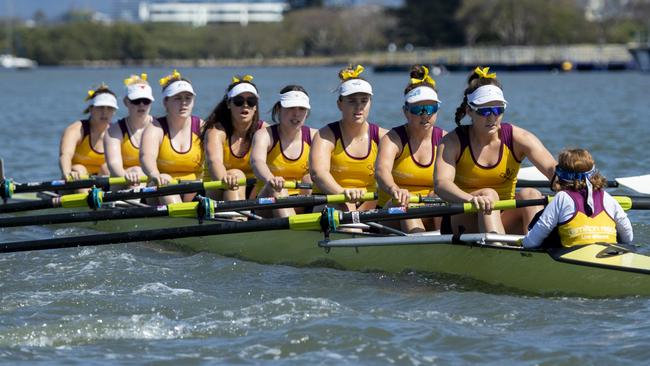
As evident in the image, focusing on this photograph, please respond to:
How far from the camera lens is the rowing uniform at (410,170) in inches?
371

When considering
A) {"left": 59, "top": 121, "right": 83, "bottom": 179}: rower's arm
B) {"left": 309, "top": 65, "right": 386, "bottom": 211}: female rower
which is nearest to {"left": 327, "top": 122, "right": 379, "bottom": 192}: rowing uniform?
A: {"left": 309, "top": 65, "right": 386, "bottom": 211}: female rower

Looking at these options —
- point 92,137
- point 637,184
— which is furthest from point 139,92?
point 637,184

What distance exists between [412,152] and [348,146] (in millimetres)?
637

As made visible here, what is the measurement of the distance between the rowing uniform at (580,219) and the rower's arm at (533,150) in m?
0.80

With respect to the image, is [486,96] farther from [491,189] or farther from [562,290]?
[562,290]

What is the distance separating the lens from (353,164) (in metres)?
9.87

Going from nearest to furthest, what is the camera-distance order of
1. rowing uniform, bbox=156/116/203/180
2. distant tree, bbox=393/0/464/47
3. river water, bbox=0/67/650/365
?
1. river water, bbox=0/67/650/365
2. rowing uniform, bbox=156/116/203/180
3. distant tree, bbox=393/0/464/47

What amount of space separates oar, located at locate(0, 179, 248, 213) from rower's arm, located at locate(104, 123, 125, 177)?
1.49 m

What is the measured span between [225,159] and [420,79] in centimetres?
225

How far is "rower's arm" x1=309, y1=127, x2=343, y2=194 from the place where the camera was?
9.59 meters

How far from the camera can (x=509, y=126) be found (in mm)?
8781

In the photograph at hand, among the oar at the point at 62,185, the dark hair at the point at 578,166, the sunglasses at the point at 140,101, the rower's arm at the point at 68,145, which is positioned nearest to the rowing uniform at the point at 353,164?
the dark hair at the point at 578,166

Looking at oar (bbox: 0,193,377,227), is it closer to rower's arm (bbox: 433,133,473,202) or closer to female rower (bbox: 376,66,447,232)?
female rower (bbox: 376,66,447,232)

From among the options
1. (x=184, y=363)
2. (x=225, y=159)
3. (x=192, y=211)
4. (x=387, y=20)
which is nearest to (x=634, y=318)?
(x=184, y=363)
